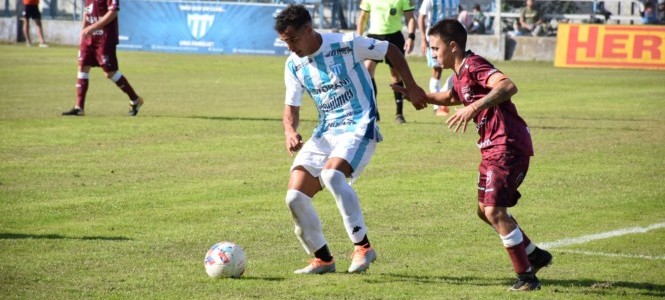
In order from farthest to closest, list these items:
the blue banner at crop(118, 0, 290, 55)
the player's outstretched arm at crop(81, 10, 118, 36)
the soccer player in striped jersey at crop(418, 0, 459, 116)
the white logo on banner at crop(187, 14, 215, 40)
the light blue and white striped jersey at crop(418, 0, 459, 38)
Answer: the white logo on banner at crop(187, 14, 215, 40)
the blue banner at crop(118, 0, 290, 55)
the light blue and white striped jersey at crop(418, 0, 459, 38)
the soccer player in striped jersey at crop(418, 0, 459, 116)
the player's outstretched arm at crop(81, 10, 118, 36)

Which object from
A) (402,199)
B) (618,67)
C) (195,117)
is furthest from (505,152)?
(618,67)

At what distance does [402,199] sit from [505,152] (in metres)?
3.62

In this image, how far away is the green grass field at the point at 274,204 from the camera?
24.0 feet

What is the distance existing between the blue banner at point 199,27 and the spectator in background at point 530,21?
289 inches

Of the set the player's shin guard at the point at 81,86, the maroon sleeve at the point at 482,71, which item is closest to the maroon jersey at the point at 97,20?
the player's shin guard at the point at 81,86

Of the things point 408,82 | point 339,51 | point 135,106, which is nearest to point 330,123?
point 339,51

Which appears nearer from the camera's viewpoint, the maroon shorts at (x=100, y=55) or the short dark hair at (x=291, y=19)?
the short dark hair at (x=291, y=19)

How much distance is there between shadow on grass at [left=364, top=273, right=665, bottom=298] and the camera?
23.1ft

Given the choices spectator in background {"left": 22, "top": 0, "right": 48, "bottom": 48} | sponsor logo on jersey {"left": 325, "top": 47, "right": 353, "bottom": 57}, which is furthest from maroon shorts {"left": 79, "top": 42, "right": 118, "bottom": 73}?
spectator in background {"left": 22, "top": 0, "right": 48, "bottom": 48}

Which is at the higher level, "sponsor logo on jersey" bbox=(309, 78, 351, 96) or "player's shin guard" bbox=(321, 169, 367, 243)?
"sponsor logo on jersey" bbox=(309, 78, 351, 96)

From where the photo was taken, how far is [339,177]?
7504 mm

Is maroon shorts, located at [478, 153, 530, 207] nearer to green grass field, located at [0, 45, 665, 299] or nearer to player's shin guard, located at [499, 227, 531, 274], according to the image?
player's shin guard, located at [499, 227, 531, 274]

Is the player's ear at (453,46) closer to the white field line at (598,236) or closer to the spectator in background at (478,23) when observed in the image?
the white field line at (598,236)

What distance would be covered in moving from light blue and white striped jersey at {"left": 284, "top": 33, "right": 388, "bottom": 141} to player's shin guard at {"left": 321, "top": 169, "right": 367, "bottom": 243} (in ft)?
1.40
